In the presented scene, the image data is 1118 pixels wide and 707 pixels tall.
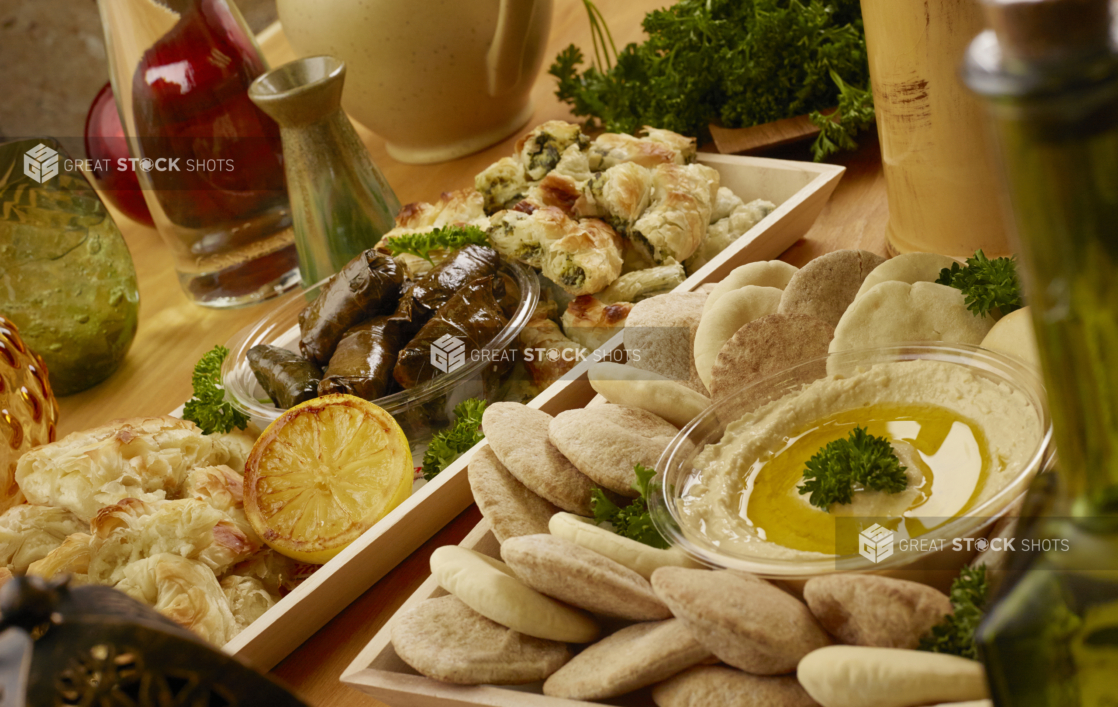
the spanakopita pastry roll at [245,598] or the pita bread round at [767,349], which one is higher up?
the pita bread round at [767,349]

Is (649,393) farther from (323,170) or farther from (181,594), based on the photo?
(323,170)

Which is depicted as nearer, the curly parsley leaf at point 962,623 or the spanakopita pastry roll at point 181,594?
the curly parsley leaf at point 962,623

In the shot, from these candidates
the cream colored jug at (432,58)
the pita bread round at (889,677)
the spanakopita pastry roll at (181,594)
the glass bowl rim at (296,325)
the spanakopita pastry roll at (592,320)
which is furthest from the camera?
the cream colored jug at (432,58)

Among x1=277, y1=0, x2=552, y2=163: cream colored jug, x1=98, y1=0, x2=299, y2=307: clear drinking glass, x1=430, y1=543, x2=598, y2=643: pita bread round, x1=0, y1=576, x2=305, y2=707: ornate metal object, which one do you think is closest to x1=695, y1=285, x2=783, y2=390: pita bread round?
x1=430, y1=543, x2=598, y2=643: pita bread round

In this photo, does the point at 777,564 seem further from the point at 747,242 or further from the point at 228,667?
the point at 747,242

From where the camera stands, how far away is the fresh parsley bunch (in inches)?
74.4

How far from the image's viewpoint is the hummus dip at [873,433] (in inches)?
30.4

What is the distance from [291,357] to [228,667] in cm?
115

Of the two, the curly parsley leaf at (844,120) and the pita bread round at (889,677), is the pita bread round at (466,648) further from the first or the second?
the curly parsley leaf at (844,120)

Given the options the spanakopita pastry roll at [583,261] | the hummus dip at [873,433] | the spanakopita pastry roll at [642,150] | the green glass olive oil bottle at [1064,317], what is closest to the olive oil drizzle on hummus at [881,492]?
the hummus dip at [873,433]

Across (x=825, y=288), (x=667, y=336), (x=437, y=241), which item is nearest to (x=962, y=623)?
(x=825, y=288)

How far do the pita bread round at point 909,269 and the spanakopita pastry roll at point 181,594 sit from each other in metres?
0.83

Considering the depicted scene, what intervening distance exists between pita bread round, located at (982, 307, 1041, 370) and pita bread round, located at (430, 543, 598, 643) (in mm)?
495

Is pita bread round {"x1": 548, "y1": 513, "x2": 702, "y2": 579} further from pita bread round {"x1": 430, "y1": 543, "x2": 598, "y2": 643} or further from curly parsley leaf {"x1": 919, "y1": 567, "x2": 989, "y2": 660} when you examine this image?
curly parsley leaf {"x1": 919, "y1": 567, "x2": 989, "y2": 660}
